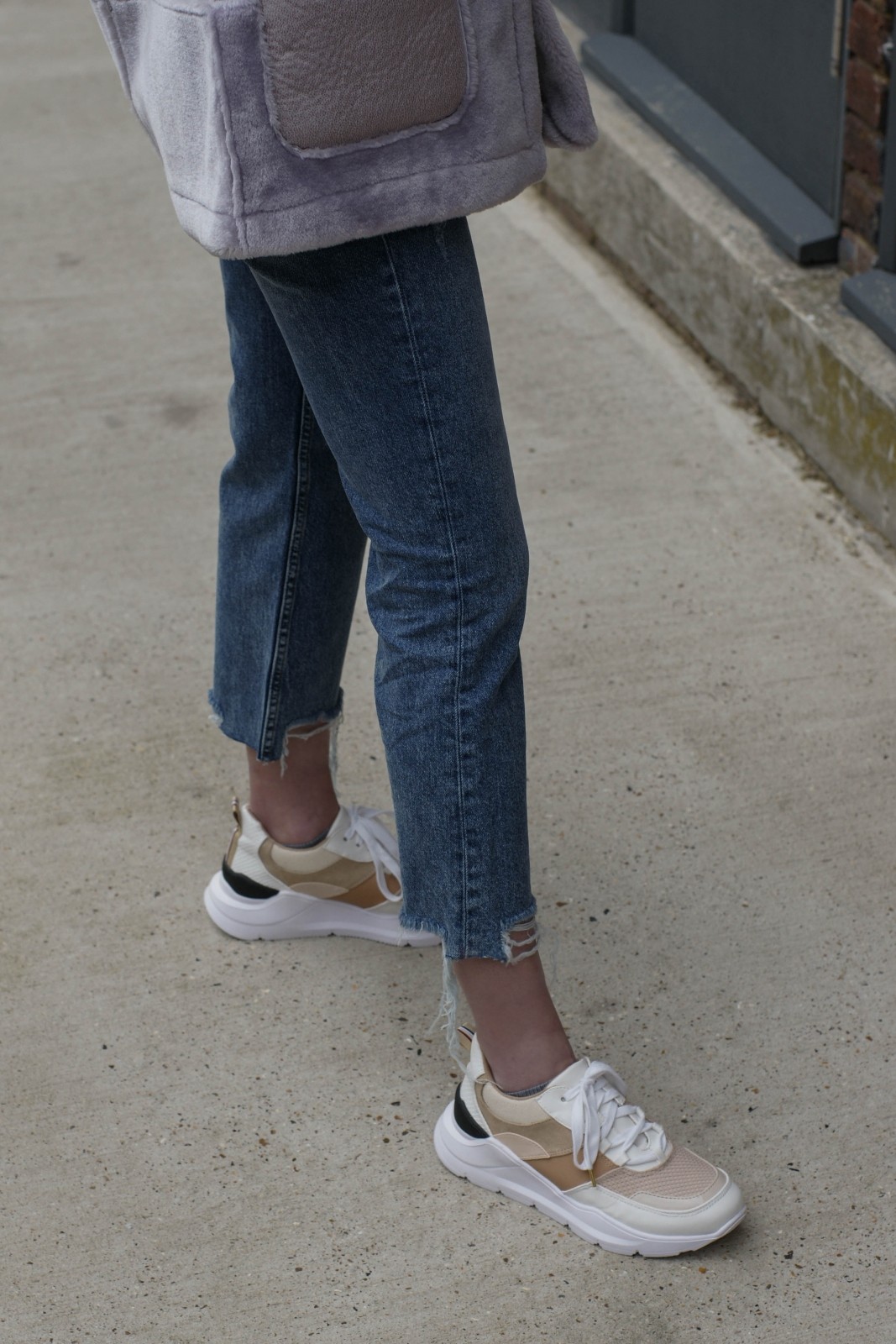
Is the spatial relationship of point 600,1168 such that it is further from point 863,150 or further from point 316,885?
point 863,150

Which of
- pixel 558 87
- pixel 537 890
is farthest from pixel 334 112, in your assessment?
pixel 537 890

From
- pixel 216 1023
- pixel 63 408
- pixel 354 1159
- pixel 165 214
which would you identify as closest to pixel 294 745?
pixel 216 1023

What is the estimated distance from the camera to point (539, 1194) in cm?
168

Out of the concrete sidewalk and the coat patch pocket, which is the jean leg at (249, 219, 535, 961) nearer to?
the coat patch pocket

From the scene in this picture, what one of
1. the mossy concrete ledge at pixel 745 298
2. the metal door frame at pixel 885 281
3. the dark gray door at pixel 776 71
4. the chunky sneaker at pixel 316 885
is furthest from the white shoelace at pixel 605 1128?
the dark gray door at pixel 776 71

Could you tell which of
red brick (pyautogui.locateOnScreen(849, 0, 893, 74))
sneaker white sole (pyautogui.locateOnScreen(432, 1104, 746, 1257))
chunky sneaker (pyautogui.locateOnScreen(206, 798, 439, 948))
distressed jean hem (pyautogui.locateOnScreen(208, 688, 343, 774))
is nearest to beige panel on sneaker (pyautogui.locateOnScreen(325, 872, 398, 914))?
chunky sneaker (pyautogui.locateOnScreen(206, 798, 439, 948))

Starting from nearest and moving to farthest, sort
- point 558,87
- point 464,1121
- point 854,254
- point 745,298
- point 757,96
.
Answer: point 558,87 < point 464,1121 < point 854,254 < point 745,298 < point 757,96

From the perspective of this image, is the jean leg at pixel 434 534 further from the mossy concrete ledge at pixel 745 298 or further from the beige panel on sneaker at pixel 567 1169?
the mossy concrete ledge at pixel 745 298

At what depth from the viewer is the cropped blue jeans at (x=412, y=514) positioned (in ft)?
4.61

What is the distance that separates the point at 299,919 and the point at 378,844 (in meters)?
0.14

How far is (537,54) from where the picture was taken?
142 centimetres

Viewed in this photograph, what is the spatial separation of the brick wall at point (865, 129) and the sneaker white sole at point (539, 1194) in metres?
1.83

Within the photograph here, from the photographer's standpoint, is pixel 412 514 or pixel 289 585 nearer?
pixel 412 514

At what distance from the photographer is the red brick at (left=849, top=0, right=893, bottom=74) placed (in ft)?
8.79
